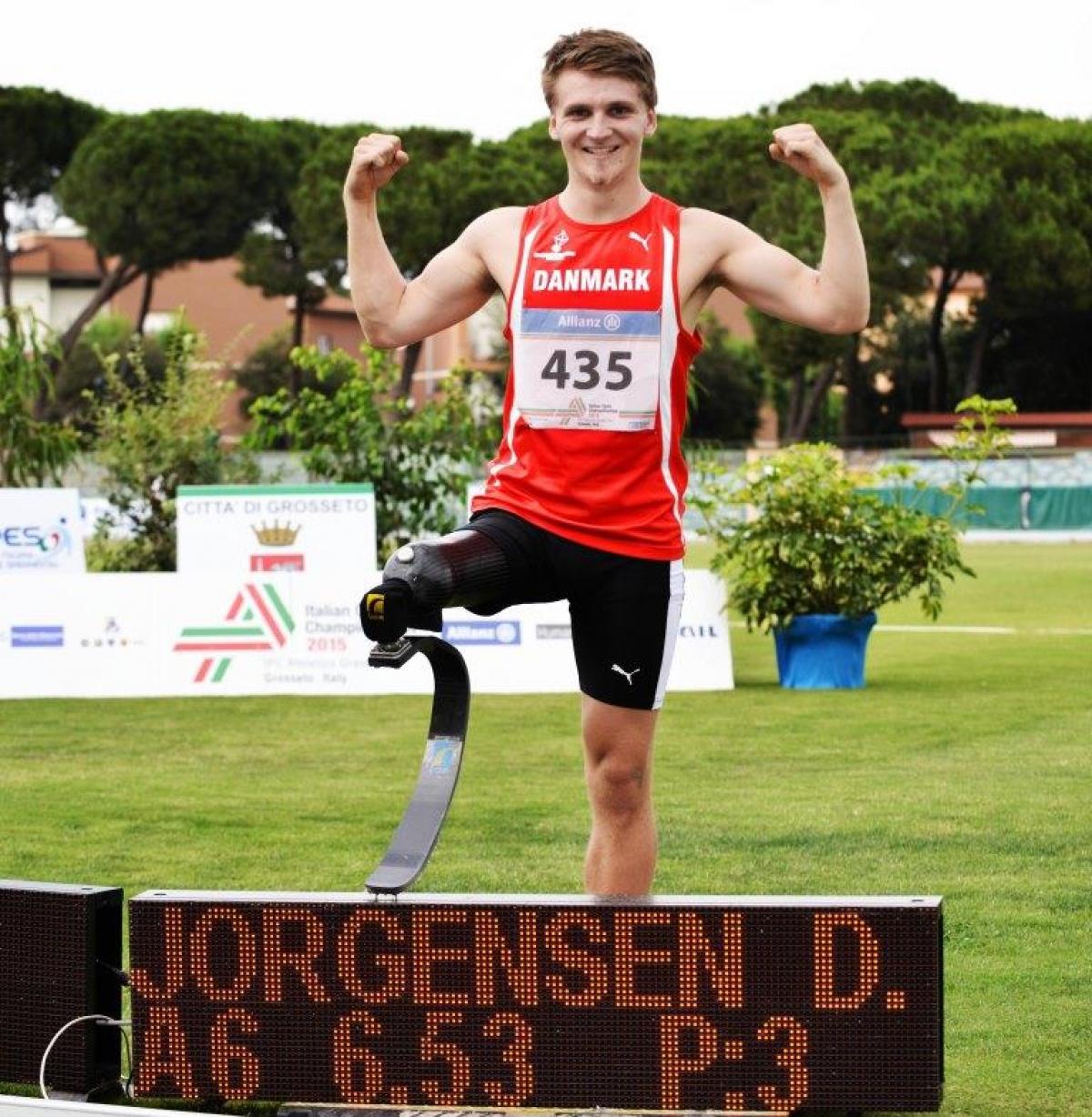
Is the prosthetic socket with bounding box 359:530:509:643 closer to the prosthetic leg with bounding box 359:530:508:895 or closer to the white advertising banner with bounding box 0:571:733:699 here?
the prosthetic leg with bounding box 359:530:508:895

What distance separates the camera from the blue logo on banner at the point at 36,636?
1531cm

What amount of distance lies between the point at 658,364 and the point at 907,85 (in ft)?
221

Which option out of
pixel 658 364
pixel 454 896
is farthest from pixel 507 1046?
pixel 658 364

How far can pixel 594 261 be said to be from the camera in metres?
4.77

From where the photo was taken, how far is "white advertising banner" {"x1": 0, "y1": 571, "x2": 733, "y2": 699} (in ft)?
49.7

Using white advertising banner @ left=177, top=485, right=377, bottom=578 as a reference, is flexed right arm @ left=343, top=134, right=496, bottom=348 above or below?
above

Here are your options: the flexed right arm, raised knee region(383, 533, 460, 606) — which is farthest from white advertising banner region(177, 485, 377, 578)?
raised knee region(383, 533, 460, 606)

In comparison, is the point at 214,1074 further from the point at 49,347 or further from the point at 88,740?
the point at 49,347

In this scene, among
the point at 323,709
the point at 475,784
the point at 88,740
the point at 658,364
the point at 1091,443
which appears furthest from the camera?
the point at 1091,443

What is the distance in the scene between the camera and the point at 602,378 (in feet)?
15.6

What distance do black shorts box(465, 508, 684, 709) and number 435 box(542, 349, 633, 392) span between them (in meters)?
0.33

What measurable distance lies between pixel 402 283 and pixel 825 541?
407 inches

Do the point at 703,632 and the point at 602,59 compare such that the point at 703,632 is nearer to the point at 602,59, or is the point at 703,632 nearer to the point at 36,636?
the point at 36,636

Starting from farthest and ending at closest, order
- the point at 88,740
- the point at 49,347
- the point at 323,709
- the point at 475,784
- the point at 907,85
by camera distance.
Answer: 1. the point at 907,85
2. the point at 49,347
3. the point at 323,709
4. the point at 88,740
5. the point at 475,784
